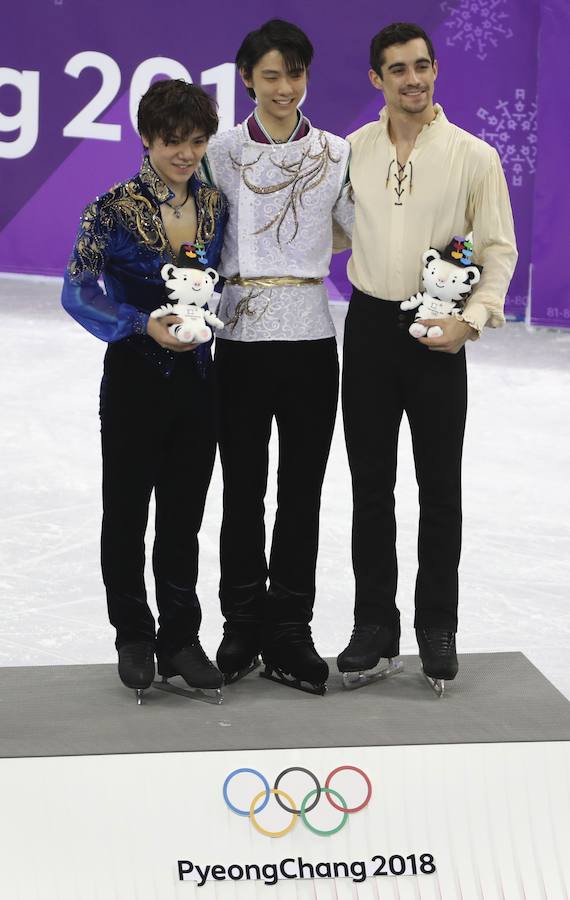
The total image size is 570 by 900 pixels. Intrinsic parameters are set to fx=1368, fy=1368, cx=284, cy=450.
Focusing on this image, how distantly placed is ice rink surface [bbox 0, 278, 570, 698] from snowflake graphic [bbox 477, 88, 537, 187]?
1.16 metres

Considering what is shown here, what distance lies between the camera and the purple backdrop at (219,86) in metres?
7.71

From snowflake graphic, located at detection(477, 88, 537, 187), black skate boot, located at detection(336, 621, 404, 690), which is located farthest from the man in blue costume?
snowflake graphic, located at detection(477, 88, 537, 187)

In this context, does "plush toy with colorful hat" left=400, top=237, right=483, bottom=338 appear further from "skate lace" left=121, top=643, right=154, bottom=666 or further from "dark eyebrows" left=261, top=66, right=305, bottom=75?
"skate lace" left=121, top=643, right=154, bottom=666

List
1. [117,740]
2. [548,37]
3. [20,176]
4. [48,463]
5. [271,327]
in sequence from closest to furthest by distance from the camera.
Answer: [117,740] → [271,327] → [48,463] → [548,37] → [20,176]

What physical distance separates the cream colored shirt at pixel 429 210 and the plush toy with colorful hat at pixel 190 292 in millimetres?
365

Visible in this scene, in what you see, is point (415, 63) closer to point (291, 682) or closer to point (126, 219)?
point (126, 219)

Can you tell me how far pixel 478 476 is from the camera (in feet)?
17.6

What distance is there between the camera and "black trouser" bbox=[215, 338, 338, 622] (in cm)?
284

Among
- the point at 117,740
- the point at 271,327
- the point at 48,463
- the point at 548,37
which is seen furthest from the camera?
the point at 548,37

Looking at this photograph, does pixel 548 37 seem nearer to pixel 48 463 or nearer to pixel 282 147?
pixel 48 463

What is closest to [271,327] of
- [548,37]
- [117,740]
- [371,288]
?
[371,288]

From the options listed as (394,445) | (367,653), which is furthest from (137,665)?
(394,445)

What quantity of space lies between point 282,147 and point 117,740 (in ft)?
4.00

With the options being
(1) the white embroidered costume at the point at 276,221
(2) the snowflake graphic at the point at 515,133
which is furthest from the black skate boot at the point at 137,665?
(2) the snowflake graphic at the point at 515,133
